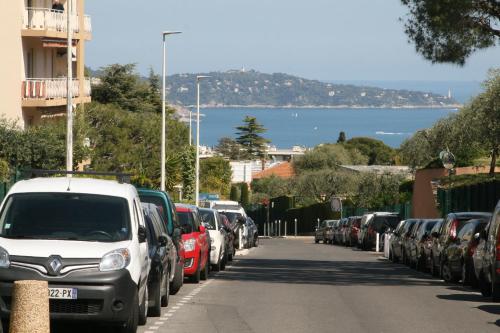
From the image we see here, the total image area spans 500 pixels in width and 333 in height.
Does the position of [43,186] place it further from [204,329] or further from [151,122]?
[151,122]

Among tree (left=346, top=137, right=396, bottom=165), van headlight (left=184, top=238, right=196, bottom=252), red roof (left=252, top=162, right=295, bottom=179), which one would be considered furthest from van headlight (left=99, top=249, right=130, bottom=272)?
tree (left=346, top=137, right=396, bottom=165)

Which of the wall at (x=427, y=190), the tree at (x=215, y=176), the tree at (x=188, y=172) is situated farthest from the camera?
the tree at (x=215, y=176)

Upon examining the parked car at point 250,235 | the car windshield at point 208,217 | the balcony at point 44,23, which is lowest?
the parked car at point 250,235

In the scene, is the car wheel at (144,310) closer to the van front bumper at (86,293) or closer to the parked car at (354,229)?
the van front bumper at (86,293)

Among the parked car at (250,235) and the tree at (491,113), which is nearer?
the parked car at (250,235)

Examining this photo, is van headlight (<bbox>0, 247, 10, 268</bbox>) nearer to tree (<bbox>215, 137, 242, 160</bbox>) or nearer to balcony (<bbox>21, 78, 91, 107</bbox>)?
balcony (<bbox>21, 78, 91, 107</bbox>)

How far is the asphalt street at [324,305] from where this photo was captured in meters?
17.5

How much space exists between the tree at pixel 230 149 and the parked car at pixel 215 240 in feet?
500

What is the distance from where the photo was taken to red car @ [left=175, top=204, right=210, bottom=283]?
84.5 feet

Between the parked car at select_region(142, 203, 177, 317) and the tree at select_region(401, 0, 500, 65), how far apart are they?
1157 centimetres

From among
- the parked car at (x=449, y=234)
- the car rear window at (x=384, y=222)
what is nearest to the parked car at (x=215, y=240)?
the parked car at (x=449, y=234)

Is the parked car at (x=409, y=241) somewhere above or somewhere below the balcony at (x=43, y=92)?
below

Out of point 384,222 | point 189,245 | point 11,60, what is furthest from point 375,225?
point 189,245

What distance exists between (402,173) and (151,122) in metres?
37.4
